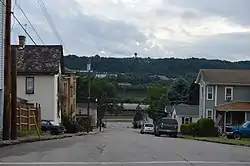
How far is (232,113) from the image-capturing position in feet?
190

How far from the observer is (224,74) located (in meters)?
61.7

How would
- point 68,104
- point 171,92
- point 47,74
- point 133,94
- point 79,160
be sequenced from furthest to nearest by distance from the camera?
point 133,94 < point 171,92 < point 68,104 < point 47,74 < point 79,160

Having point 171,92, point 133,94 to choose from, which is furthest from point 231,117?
point 133,94

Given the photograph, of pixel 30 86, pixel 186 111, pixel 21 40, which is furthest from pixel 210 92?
pixel 21 40

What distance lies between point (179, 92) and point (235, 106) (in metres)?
50.6

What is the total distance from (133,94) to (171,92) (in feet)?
161

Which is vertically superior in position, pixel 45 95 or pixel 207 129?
pixel 45 95

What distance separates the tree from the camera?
10462 cm

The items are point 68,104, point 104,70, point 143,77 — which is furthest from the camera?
point 143,77

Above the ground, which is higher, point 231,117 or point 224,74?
point 224,74

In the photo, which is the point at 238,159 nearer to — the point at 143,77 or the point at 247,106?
the point at 247,106

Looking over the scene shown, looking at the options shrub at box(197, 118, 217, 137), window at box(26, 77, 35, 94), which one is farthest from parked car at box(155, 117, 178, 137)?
window at box(26, 77, 35, 94)

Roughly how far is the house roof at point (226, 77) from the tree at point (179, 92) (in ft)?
132

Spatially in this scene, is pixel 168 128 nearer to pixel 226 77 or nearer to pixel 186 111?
pixel 226 77
